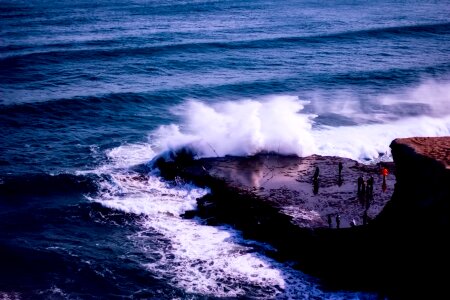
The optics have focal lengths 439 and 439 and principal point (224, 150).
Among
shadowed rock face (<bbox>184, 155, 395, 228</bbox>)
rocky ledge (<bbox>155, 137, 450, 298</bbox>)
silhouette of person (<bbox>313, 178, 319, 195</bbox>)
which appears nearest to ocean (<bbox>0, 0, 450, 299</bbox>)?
rocky ledge (<bbox>155, 137, 450, 298</bbox>)

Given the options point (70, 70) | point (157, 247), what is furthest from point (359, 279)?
point (70, 70)

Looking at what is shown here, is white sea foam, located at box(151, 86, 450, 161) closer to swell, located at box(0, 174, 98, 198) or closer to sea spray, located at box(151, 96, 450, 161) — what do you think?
sea spray, located at box(151, 96, 450, 161)

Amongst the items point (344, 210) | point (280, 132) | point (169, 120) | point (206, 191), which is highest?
point (280, 132)

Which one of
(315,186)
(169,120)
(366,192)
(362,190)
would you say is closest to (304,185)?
(315,186)

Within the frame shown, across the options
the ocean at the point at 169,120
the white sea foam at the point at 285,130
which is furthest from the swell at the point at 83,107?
the white sea foam at the point at 285,130

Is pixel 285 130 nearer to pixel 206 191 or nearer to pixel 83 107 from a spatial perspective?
pixel 206 191

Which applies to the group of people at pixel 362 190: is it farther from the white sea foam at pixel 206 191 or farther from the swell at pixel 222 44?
the swell at pixel 222 44
